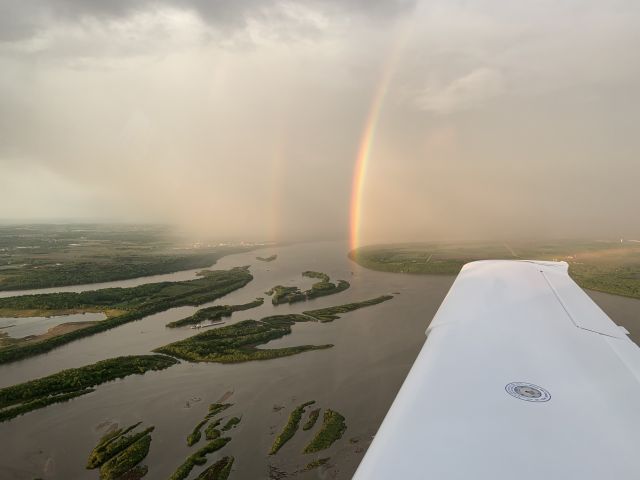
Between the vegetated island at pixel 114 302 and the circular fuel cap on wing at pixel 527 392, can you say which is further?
the vegetated island at pixel 114 302

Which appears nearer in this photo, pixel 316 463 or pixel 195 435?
pixel 316 463

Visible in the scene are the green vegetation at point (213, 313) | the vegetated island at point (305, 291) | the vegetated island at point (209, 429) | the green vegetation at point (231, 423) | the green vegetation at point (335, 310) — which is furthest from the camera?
the vegetated island at point (305, 291)

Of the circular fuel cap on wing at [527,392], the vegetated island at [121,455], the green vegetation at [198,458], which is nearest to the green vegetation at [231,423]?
the green vegetation at [198,458]

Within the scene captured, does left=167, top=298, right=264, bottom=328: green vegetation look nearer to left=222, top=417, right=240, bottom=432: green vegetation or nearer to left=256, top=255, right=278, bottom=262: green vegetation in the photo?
left=222, top=417, right=240, bottom=432: green vegetation

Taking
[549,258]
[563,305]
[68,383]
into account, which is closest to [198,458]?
[68,383]

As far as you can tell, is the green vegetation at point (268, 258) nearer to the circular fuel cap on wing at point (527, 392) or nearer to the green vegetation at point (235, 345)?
the green vegetation at point (235, 345)

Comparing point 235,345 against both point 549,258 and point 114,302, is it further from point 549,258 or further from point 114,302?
point 549,258
